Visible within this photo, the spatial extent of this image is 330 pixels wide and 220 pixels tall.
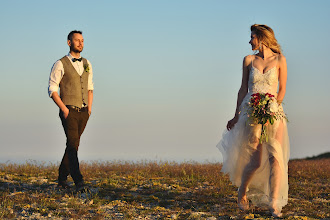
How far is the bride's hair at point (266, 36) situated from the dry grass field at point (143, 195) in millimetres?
3101

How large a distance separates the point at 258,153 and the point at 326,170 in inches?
279

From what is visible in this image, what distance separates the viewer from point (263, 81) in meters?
7.68

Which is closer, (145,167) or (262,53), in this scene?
(262,53)

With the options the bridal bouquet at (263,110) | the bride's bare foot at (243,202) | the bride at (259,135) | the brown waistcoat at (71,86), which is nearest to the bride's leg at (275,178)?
the bride at (259,135)

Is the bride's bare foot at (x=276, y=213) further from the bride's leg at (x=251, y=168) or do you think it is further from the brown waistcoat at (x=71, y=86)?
the brown waistcoat at (x=71, y=86)

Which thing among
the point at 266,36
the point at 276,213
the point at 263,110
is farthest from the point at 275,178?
the point at 266,36

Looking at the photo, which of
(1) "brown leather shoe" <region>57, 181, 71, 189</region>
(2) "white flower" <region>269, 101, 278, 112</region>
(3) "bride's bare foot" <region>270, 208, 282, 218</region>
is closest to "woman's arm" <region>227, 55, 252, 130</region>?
(2) "white flower" <region>269, 101, 278, 112</region>

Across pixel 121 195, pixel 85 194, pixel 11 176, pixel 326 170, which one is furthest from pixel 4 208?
pixel 326 170

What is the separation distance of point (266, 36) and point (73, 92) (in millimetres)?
4077

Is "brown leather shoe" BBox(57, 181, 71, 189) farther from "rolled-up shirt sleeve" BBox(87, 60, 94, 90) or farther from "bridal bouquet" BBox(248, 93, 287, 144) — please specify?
"bridal bouquet" BBox(248, 93, 287, 144)

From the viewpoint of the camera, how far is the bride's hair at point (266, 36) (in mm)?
7723

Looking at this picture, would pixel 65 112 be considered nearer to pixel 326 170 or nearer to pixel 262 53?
pixel 262 53

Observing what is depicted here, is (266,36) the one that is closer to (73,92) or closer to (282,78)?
(282,78)

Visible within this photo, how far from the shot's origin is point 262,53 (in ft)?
25.6
